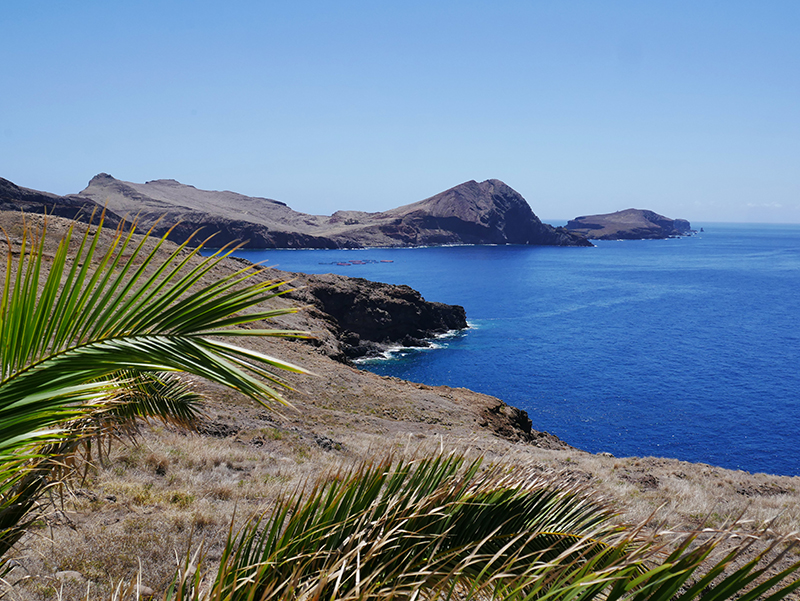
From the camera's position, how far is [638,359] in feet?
159

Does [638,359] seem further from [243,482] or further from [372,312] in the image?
[243,482]

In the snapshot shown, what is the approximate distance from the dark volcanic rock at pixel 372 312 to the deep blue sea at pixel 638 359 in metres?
3.03

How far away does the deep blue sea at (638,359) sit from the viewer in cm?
3278

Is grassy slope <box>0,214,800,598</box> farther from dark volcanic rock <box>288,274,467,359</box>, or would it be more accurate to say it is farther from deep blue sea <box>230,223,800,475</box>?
dark volcanic rock <box>288,274,467,359</box>

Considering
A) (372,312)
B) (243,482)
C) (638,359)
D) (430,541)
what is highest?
(430,541)

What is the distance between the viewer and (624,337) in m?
56.2

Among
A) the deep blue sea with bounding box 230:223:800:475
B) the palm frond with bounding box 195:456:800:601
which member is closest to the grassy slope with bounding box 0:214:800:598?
the palm frond with bounding box 195:456:800:601

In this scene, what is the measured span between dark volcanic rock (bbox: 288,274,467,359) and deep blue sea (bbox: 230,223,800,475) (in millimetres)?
3031

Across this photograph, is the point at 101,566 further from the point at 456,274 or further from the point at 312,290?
the point at 456,274

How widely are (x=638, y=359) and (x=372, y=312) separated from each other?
2574 centimetres

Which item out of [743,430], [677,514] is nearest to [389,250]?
[743,430]

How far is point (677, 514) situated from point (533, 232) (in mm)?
194150

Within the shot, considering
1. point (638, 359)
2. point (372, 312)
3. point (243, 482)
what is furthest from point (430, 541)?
point (638, 359)

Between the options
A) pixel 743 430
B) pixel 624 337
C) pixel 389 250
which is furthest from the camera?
pixel 389 250
